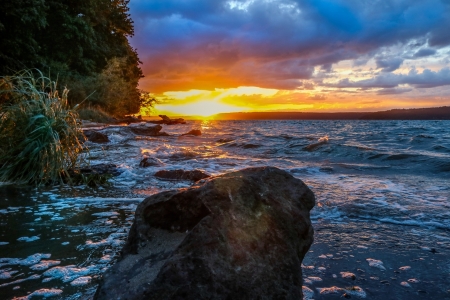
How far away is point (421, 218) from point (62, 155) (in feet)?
15.5

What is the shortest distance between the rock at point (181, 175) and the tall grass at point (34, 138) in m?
1.91

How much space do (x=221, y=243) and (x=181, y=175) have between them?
518 centimetres

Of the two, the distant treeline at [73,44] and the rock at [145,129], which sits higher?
the distant treeline at [73,44]

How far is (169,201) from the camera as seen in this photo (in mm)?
2240

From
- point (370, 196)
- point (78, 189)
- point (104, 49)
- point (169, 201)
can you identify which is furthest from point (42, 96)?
point (104, 49)

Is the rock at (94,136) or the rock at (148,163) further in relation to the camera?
the rock at (94,136)

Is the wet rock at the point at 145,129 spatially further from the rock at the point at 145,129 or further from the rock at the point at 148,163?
the rock at the point at 148,163

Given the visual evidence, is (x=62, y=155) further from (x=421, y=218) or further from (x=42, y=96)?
(x=421, y=218)

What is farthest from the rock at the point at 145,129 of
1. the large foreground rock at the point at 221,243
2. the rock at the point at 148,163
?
the large foreground rock at the point at 221,243

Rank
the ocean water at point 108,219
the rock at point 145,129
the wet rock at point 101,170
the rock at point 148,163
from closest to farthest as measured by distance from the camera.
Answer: the ocean water at point 108,219
the wet rock at point 101,170
the rock at point 148,163
the rock at point 145,129

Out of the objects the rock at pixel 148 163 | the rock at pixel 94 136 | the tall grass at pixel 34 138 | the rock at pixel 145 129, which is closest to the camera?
the tall grass at pixel 34 138

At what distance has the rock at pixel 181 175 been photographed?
6.87 metres

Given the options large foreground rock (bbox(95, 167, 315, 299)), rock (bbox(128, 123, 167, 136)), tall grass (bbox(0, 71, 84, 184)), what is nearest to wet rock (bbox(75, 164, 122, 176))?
tall grass (bbox(0, 71, 84, 184))

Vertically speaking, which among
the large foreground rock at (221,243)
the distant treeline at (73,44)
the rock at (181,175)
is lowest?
the rock at (181,175)
